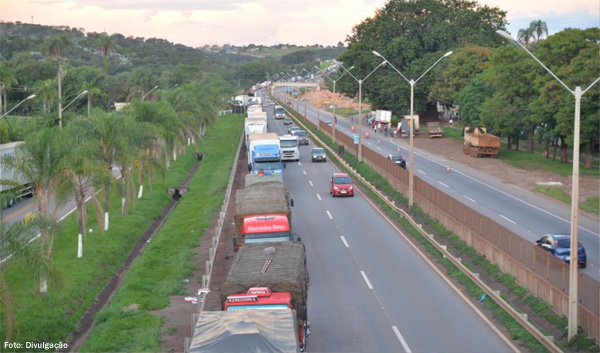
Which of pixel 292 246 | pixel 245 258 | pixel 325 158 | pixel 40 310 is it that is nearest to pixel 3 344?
pixel 40 310

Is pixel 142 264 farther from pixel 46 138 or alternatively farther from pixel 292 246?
pixel 292 246

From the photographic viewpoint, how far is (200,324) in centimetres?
1728

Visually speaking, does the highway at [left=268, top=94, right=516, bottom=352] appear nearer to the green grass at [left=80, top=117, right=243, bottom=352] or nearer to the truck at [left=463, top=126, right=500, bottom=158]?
the green grass at [left=80, top=117, right=243, bottom=352]

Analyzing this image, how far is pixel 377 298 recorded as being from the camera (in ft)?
85.9

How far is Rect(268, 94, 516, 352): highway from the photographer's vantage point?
70.7 ft

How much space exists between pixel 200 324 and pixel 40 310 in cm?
1013

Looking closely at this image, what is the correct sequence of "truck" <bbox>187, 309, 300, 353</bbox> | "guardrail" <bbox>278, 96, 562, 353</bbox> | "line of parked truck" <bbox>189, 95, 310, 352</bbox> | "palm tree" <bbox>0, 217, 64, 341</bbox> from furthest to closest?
"guardrail" <bbox>278, 96, 562, 353</bbox>
"palm tree" <bbox>0, 217, 64, 341</bbox>
"line of parked truck" <bbox>189, 95, 310, 352</bbox>
"truck" <bbox>187, 309, 300, 353</bbox>

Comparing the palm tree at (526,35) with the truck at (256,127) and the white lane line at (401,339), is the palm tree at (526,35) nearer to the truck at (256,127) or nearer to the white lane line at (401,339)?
the truck at (256,127)

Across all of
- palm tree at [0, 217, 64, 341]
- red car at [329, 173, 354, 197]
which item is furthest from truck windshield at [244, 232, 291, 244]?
red car at [329, 173, 354, 197]

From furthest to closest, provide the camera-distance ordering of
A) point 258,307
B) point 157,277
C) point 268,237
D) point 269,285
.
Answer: point 157,277 → point 268,237 → point 269,285 → point 258,307

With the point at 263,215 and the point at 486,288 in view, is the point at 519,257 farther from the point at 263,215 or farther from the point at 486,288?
the point at 263,215

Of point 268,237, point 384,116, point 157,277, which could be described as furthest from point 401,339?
point 384,116

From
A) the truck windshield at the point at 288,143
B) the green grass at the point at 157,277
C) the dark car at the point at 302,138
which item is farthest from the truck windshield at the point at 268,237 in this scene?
the dark car at the point at 302,138

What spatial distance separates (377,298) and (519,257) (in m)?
5.06
